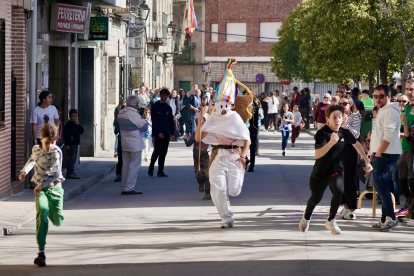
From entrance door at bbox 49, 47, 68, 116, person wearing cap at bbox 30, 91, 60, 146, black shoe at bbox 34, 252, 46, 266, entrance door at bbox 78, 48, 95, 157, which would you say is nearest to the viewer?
black shoe at bbox 34, 252, 46, 266

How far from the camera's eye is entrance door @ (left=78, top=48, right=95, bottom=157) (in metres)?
23.1

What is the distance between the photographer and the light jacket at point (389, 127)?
10875 millimetres

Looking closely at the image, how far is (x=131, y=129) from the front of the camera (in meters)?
15.4

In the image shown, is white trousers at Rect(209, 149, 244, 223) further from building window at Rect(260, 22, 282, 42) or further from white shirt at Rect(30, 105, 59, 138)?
building window at Rect(260, 22, 282, 42)

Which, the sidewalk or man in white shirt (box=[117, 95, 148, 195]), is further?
man in white shirt (box=[117, 95, 148, 195])

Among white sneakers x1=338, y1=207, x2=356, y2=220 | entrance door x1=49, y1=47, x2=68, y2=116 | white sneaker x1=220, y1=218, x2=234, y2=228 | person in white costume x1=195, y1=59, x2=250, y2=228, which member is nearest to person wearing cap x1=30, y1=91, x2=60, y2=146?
person in white costume x1=195, y1=59, x2=250, y2=228

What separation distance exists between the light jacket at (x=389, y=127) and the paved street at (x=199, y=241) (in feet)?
3.47

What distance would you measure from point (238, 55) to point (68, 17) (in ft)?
155

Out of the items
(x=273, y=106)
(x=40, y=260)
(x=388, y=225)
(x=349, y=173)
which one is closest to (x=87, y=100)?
(x=349, y=173)

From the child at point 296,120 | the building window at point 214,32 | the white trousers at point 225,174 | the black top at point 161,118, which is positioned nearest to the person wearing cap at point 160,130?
the black top at point 161,118

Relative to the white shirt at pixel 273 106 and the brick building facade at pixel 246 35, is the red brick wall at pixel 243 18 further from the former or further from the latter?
the white shirt at pixel 273 106

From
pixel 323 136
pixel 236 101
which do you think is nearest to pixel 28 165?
pixel 323 136

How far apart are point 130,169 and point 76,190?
1.01m

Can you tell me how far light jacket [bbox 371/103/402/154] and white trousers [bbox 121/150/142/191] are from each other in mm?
5557
